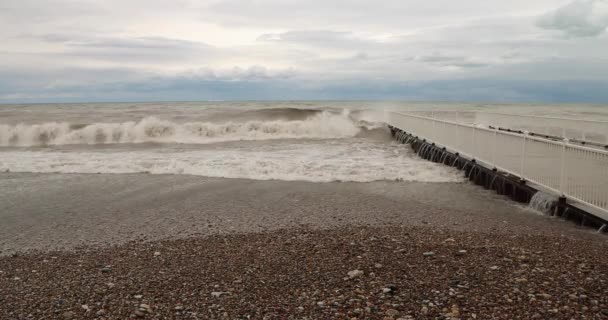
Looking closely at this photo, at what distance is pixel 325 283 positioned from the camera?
15.0ft

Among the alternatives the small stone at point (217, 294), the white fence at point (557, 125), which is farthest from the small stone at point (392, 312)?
the white fence at point (557, 125)

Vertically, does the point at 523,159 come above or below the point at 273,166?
above

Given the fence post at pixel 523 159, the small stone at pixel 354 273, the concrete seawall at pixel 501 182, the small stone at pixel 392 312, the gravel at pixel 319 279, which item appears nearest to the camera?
the small stone at pixel 392 312

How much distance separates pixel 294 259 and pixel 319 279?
30.0 inches

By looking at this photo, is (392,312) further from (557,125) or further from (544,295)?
(557,125)

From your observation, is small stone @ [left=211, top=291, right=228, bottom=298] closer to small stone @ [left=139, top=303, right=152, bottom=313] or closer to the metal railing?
small stone @ [left=139, top=303, right=152, bottom=313]

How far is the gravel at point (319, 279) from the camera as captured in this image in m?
4.02

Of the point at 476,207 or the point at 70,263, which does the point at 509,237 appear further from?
the point at 70,263

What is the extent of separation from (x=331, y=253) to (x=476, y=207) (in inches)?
174

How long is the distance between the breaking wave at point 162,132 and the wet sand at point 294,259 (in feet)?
57.4

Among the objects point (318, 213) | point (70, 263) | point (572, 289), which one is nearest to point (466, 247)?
point (572, 289)

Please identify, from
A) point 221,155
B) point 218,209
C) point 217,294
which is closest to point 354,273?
point 217,294

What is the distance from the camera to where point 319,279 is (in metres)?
4.70

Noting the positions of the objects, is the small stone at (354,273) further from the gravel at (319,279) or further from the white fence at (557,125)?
the white fence at (557,125)
